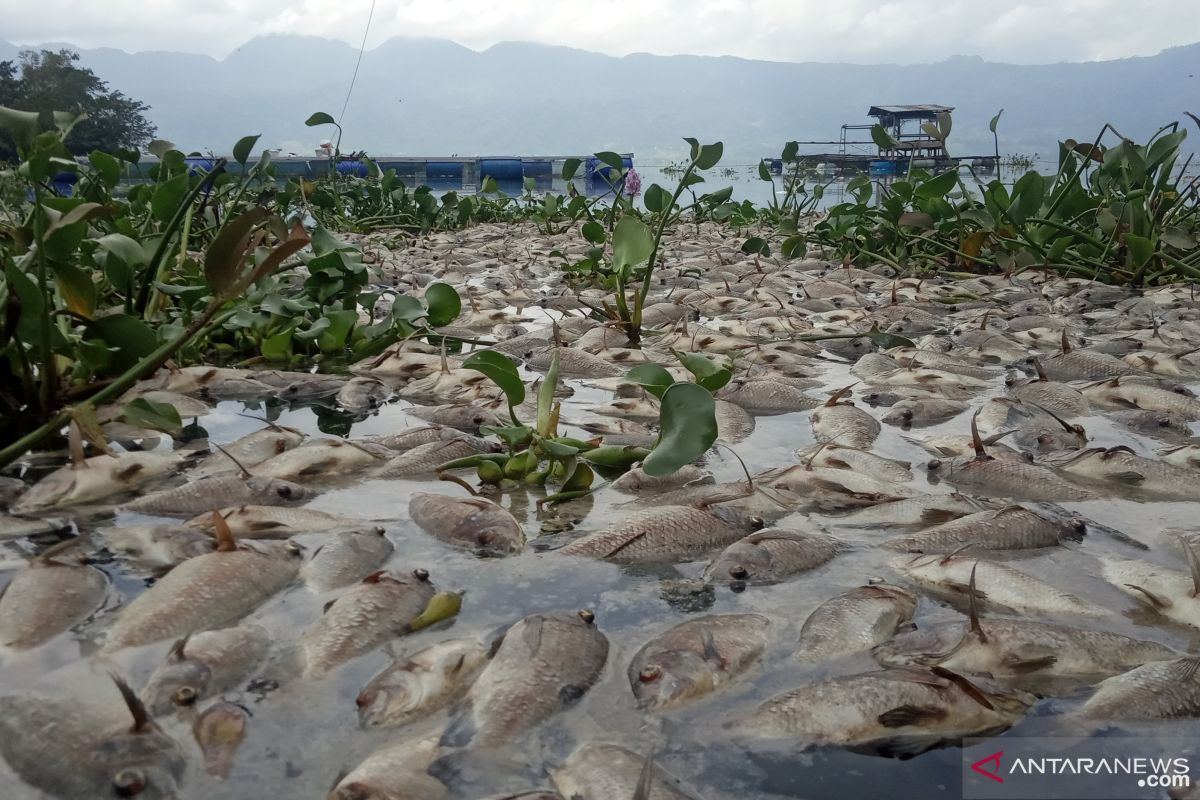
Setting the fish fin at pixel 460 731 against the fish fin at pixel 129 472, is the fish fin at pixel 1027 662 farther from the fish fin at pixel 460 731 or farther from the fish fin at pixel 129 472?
the fish fin at pixel 129 472

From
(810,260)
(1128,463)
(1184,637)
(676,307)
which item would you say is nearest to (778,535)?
(1184,637)

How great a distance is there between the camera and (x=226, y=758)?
1545 millimetres

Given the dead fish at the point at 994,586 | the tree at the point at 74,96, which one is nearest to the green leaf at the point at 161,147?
the dead fish at the point at 994,586

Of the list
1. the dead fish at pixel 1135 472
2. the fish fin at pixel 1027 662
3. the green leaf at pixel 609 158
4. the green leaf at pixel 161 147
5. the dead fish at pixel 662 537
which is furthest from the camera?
the green leaf at pixel 609 158

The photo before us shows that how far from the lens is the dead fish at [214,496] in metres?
2.71

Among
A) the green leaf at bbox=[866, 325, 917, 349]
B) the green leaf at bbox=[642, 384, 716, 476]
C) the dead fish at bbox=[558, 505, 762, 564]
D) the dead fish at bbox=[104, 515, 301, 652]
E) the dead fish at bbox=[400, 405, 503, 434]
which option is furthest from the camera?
the green leaf at bbox=[866, 325, 917, 349]

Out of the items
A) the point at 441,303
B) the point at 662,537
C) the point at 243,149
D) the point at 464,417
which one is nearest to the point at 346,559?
the point at 662,537

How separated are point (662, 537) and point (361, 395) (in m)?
2.09

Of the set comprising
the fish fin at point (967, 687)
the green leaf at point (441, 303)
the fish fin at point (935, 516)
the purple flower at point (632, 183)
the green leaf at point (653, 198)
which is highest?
the purple flower at point (632, 183)

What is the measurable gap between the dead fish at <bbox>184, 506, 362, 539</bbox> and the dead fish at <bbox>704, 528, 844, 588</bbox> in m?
1.02

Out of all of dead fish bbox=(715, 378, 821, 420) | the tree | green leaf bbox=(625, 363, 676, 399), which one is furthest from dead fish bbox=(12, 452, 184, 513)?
the tree

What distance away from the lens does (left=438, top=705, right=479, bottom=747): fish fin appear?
1.56 meters

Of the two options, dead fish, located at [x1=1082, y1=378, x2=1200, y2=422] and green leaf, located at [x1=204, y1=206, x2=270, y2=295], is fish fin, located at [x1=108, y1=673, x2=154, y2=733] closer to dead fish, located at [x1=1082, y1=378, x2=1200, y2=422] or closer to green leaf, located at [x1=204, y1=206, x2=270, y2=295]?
green leaf, located at [x1=204, y1=206, x2=270, y2=295]

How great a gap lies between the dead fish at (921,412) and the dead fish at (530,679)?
224 centimetres
